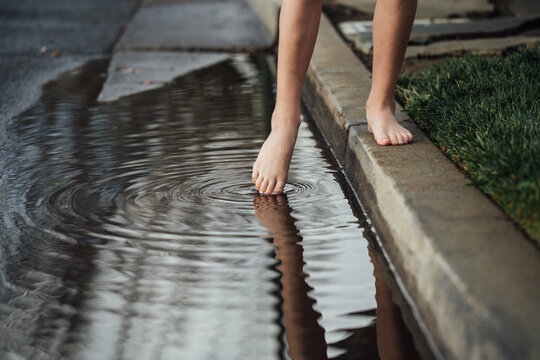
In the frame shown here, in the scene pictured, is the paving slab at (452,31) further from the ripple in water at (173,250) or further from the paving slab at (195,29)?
the ripple in water at (173,250)

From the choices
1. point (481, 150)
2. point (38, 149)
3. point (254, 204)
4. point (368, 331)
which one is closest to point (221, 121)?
point (38, 149)

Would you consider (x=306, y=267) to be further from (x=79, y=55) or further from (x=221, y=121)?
(x=79, y=55)

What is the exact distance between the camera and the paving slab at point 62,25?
226 inches

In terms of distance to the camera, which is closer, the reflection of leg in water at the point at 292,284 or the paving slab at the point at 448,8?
the reflection of leg in water at the point at 292,284

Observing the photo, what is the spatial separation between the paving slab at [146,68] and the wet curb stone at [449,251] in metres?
1.92

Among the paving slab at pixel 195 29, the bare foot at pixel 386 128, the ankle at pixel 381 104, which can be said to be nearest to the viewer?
the bare foot at pixel 386 128

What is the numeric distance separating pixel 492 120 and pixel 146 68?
9.74 ft

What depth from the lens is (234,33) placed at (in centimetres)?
606

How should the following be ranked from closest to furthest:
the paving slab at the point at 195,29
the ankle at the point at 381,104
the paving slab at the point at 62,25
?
1. the ankle at the point at 381,104
2. the paving slab at the point at 195,29
3. the paving slab at the point at 62,25

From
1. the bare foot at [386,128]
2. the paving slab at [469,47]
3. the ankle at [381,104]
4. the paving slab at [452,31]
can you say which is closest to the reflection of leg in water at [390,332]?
the bare foot at [386,128]

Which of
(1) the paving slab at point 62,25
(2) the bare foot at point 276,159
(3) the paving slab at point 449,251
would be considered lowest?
(1) the paving slab at point 62,25

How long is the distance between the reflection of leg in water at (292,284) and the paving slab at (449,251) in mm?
225

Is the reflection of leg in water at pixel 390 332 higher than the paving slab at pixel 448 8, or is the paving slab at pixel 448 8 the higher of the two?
the reflection of leg in water at pixel 390 332

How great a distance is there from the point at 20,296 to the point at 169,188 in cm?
82
